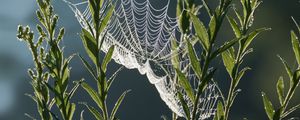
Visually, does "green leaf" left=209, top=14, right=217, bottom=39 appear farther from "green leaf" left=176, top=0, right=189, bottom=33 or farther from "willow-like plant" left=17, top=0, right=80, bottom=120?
"willow-like plant" left=17, top=0, right=80, bottom=120

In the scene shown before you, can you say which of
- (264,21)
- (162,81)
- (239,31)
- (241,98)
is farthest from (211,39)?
(241,98)

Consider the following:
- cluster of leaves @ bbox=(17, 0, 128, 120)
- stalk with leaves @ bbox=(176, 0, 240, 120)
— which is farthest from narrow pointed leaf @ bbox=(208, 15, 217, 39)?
cluster of leaves @ bbox=(17, 0, 128, 120)

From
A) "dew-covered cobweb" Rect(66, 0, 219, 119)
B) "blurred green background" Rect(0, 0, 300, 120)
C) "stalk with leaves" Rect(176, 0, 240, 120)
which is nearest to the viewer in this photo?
"stalk with leaves" Rect(176, 0, 240, 120)

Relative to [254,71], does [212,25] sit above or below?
above

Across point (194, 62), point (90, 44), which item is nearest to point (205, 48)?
point (194, 62)

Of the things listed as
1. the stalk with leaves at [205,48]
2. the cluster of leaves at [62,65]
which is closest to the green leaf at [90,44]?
the cluster of leaves at [62,65]

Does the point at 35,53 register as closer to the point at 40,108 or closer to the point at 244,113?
the point at 40,108

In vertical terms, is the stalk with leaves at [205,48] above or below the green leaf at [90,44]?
below

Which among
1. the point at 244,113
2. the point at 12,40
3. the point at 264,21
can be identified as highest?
the point at 12,40

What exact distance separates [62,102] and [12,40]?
14864mm

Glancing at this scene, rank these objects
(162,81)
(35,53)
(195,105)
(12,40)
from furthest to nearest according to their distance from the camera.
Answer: (12,40)
(162,81)
(35,53)
(195,105)

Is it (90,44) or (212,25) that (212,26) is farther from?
(90,44)

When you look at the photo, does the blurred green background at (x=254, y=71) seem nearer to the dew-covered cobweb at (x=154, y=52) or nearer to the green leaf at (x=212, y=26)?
the dew-covered cobweb at (x=154, y=52)

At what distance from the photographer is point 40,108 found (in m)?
0.87
